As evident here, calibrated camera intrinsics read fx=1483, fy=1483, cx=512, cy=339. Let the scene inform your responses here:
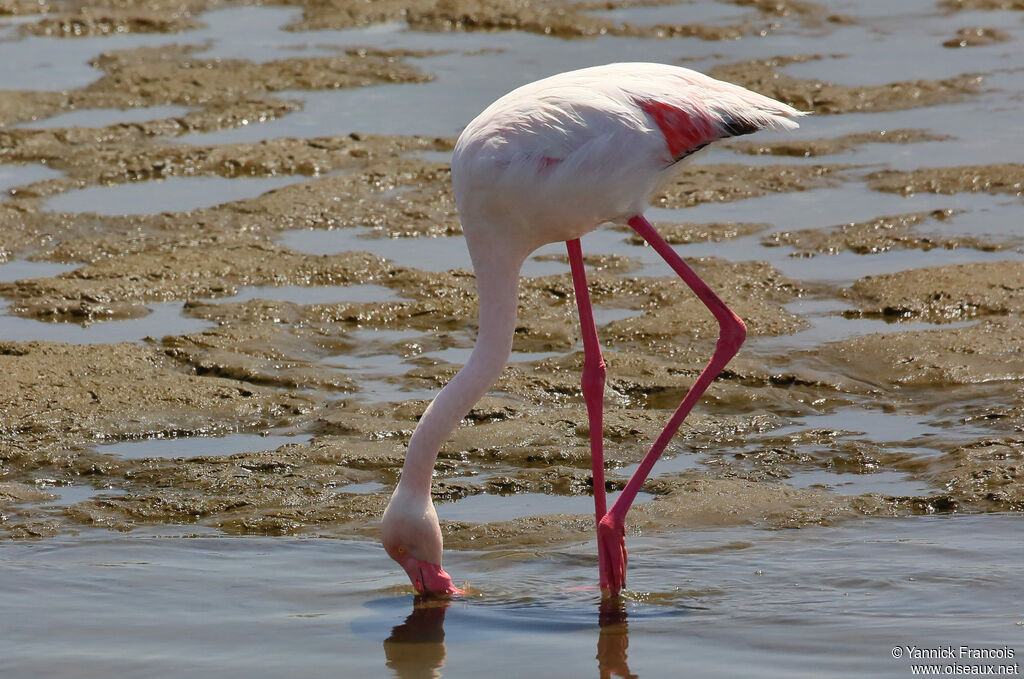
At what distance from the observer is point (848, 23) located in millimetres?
16547

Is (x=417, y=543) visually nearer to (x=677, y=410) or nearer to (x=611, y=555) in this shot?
(x=611, y=555)

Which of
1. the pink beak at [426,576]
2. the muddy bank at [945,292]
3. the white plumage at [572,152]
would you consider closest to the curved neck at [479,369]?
the white plumage at [572,152]

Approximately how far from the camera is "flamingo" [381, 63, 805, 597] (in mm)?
5445

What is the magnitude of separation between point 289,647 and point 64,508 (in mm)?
1671

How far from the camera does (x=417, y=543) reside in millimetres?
5480

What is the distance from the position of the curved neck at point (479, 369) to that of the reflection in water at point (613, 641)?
2.64 feet

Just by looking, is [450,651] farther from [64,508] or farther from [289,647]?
[64,508]

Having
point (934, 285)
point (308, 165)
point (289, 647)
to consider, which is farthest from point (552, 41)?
point (289, 647)

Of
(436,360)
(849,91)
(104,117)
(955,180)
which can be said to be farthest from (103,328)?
(849,91)

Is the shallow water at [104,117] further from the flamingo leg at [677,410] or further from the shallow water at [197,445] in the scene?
the flamingo leg at [677,410]

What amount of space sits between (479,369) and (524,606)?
0.90 m

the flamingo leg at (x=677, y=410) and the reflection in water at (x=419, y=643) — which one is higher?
the flamingo leg at (x=677, y=410)

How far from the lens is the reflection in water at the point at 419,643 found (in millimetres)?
5117

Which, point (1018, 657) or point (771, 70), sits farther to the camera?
point (771, 70)
